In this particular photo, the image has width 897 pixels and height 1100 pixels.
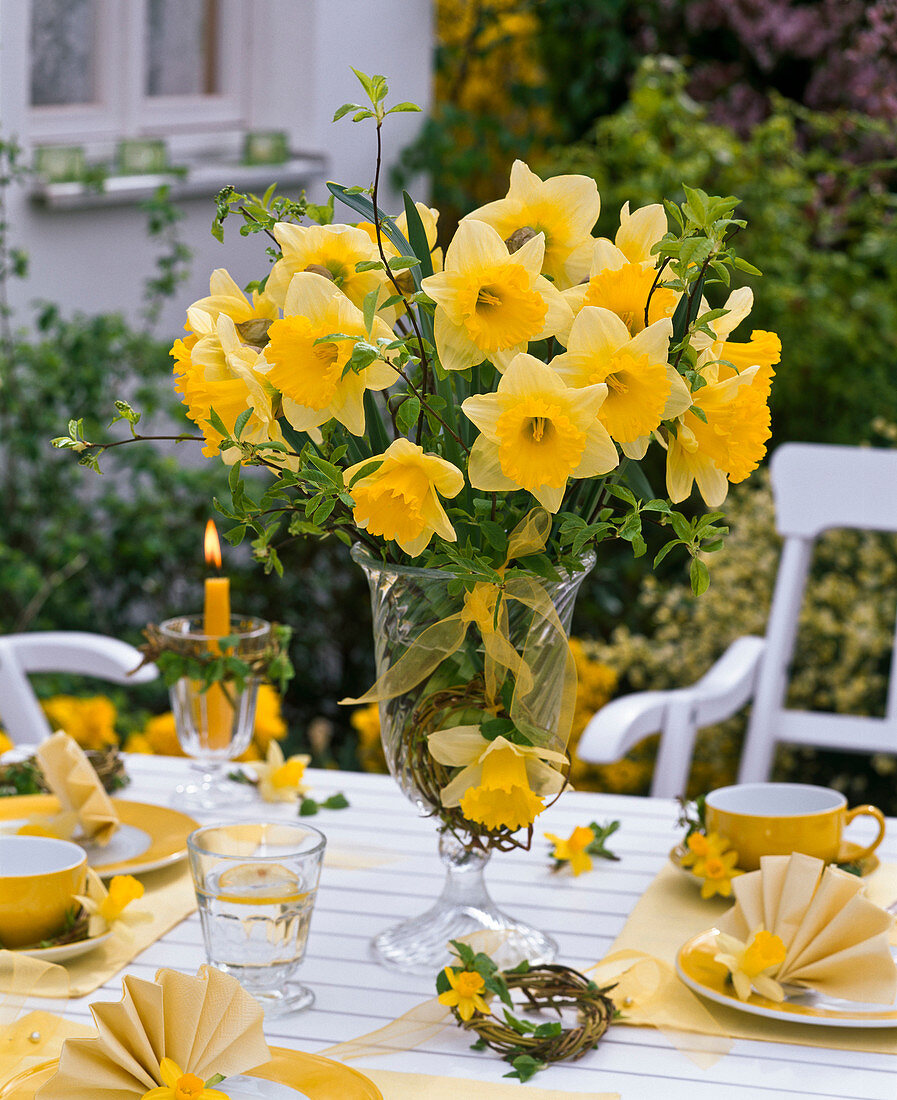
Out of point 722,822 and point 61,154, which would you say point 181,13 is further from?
point 722,822

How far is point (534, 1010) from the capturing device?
3.11 ft

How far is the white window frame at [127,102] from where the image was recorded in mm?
3104

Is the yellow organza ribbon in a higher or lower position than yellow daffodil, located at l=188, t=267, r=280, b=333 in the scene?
lower

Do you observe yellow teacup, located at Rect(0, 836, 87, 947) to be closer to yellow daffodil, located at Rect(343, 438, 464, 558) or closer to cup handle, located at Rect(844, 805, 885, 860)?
yellow daffodil, located at Rect(343, 438, 464, 558)

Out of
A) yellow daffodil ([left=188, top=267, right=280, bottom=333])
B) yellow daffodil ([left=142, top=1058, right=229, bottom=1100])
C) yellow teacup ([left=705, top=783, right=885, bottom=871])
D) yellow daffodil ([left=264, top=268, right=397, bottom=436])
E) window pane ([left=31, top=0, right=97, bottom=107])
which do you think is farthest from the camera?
window pane ([left=31, top=0, right=97, bottom=107])

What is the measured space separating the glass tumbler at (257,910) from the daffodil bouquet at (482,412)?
11 centimetres

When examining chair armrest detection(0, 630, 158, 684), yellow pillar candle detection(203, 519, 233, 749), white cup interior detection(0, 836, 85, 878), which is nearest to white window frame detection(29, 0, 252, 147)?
chair armrest detection(0, 630, 158, 684)

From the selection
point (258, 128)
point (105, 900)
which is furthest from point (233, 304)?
point (258, 128)

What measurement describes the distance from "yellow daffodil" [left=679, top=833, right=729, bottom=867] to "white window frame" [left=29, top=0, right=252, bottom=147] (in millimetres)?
2432

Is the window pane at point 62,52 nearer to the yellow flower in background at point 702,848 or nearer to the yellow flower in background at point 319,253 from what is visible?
the yellow flower in background at point 319,253

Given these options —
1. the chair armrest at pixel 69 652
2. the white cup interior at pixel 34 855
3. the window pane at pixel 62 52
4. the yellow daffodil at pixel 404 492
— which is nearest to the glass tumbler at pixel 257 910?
the white cup interior at pixel 34 855

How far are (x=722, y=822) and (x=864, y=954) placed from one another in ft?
0.71

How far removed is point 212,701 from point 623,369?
615 millimetres

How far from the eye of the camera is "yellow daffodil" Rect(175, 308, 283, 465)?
90cm
